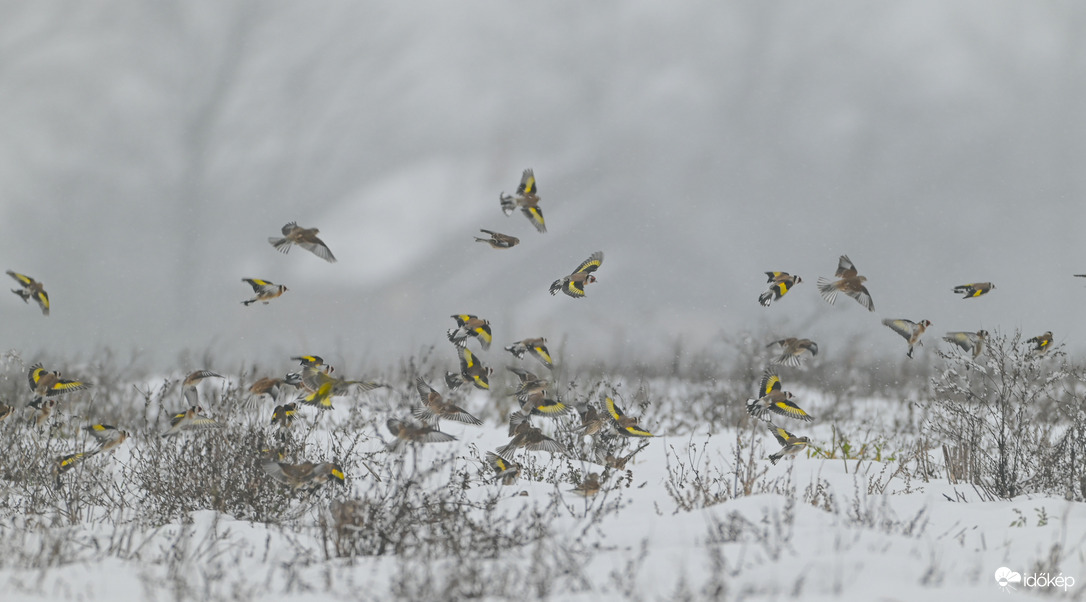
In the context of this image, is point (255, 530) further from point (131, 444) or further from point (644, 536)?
point (131, 444)

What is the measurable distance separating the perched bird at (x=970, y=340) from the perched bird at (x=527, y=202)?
408 cm

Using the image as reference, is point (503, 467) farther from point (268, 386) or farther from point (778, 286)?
point (778, 286)

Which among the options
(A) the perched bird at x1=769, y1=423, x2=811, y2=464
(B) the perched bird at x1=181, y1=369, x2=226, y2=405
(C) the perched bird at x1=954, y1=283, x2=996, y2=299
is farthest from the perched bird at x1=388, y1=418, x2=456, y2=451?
(C) the perched bird at x1=954, y1=283, x2=996, y2=299

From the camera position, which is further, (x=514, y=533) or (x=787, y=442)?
(x=787, y=442)

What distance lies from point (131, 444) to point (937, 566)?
9.94 metres

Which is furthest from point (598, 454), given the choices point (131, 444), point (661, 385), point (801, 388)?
point (801, 388)

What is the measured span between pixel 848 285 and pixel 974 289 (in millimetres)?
1466

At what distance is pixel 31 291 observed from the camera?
A: 629 cm

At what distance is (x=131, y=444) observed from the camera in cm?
1066

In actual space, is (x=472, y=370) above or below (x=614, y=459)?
above

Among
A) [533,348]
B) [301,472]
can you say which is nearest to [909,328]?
[533,348]

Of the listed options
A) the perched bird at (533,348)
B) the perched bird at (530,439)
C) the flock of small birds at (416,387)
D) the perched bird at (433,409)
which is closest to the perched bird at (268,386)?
the flock of small birds at (416,387)

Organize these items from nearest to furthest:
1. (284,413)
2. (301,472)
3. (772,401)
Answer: (301,472) < (284,413) < (772,401)

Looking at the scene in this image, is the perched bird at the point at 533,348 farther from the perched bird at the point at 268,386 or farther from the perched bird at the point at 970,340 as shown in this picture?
the perched bird at the point at 970,340
